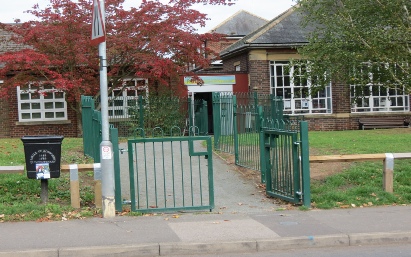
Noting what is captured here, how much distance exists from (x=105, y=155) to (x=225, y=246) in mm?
2376

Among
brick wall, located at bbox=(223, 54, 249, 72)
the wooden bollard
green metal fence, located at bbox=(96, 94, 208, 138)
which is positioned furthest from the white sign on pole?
brick wall, located at bbox=(223, 54, 249, 72)

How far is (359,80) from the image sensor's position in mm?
14742

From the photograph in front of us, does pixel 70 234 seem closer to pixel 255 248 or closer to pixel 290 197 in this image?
pixel 255 248

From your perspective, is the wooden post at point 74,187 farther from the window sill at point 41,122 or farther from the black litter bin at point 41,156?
the window sill at point 41,122

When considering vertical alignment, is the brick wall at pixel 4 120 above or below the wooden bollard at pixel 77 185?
above

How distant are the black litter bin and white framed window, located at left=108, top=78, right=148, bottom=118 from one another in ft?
41.4

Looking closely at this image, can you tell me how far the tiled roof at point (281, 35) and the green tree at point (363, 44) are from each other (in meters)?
6.62

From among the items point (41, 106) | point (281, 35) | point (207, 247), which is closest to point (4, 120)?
point (41, 106)

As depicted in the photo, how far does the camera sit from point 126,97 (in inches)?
898

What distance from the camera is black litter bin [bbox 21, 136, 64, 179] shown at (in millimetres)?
8555

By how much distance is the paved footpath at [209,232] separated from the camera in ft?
22.4

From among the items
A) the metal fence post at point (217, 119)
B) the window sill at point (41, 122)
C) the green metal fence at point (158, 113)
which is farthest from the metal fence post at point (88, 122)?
the window sill at point (41, 122)

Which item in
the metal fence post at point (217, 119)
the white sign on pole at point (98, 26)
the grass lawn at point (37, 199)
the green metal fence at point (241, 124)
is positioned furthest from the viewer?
the metal fence post at point (217, 119)

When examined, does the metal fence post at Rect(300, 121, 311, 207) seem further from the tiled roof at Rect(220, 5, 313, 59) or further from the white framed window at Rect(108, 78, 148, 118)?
the tiled roof at Rect(220, 5, 313, 59)
